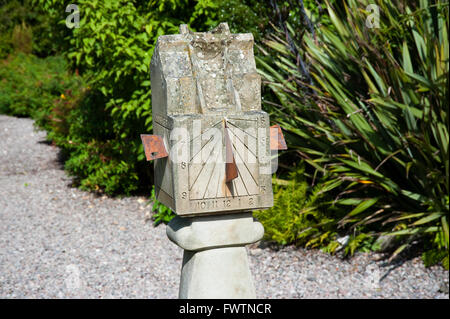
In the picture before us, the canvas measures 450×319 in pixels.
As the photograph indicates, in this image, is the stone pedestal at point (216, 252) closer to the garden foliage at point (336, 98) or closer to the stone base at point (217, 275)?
the stone base at point (217, 275)

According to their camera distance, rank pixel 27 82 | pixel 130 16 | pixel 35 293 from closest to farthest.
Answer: pixel 35 293 → pixel 130 16 → pixel 27 82

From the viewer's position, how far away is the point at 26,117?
463 inches

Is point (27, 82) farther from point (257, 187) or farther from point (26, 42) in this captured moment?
point (257, 187)

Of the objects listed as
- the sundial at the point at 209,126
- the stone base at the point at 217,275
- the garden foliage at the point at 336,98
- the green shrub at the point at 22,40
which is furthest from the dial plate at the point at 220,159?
the green shrub at the point at 22,40

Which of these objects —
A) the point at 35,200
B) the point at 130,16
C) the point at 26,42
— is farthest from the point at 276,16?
the point at 26,42

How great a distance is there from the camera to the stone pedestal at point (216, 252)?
266 cm

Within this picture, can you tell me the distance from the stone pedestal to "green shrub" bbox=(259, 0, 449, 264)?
6.21ft

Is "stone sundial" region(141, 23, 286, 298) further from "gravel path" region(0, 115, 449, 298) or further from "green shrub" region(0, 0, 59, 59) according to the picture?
"green shrub" region(0, 0, 59, 59)

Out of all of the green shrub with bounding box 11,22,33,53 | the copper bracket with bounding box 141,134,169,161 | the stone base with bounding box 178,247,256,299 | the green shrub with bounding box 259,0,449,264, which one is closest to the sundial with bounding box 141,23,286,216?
the copper bracket with bounding box 141,134,169,161

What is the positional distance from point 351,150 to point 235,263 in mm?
2141

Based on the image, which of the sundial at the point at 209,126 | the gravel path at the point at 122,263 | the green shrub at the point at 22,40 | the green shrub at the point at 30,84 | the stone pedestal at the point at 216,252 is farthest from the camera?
the green shrub at the point at 22,40

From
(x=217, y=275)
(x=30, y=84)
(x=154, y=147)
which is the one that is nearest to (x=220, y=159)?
(x=154, y=147)

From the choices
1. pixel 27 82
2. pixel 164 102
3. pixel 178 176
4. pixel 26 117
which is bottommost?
pixel 26 117

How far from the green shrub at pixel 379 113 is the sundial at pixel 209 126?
1885 mm
